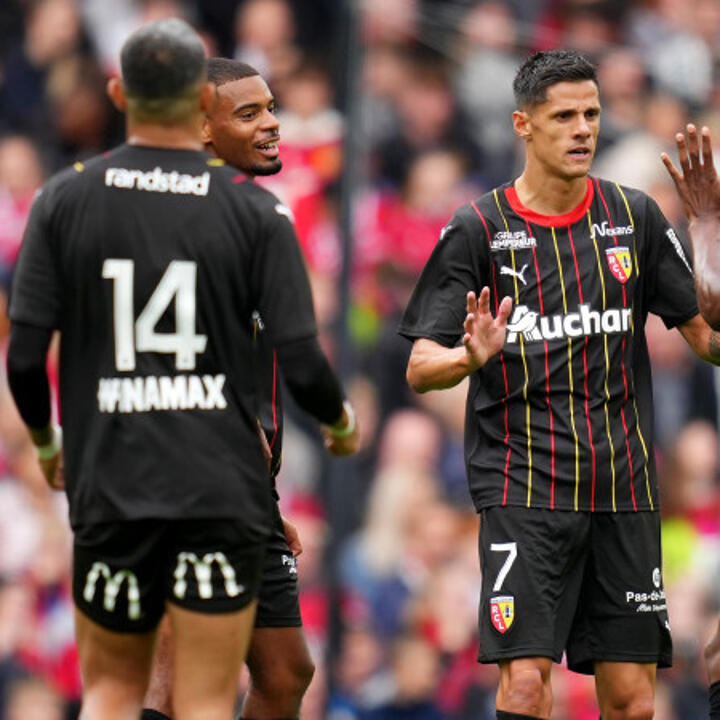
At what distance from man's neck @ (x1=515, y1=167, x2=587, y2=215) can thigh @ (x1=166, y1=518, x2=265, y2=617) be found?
7.05 ft

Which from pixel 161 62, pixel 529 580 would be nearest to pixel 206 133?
pixel 161 62

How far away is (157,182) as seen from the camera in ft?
19.3

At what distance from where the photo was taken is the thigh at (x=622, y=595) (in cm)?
721

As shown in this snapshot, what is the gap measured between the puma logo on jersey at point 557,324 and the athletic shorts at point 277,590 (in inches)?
46.0

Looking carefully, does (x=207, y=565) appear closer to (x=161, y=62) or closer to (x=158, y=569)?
(x=158, y=569)

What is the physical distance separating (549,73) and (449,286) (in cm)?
94

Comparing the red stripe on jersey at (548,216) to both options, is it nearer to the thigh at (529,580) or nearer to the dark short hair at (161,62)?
the thigh at (529,580)

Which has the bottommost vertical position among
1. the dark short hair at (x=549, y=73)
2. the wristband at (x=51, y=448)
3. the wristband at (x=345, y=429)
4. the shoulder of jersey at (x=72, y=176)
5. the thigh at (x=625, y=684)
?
the thigh at (x=625, y=684)

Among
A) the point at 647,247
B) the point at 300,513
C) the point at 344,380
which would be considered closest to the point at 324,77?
the point at 344,380

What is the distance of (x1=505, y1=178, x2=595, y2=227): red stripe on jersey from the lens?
7.39 meters

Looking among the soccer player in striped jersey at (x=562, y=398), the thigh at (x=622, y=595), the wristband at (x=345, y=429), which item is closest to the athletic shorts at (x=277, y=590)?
the soccer player in striped jersey at (x=562, y=398)

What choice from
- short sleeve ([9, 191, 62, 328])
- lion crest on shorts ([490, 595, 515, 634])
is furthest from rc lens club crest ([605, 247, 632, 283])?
short sleeve ([9, 191, 62, 328])

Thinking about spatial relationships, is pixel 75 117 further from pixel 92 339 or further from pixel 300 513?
pixel 92 339

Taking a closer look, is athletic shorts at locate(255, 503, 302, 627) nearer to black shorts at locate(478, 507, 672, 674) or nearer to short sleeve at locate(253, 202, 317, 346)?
black shorts at locate(478, 507, 672, 674)
